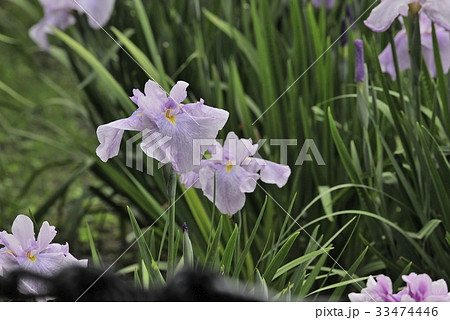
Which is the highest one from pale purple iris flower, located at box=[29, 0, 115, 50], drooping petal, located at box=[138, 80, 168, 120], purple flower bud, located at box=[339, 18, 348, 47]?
pale purple iris flower, located at box=[29, 0, 115, 50]

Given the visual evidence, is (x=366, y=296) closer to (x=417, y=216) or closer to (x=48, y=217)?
(x=417, y=216)

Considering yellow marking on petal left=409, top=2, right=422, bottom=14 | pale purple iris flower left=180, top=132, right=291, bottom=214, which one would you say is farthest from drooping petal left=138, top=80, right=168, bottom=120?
yellow marking on petal left=409, top=2, right=422, bottom=14

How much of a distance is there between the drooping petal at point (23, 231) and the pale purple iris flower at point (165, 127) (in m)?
0.12

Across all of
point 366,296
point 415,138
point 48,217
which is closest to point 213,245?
point 366,296

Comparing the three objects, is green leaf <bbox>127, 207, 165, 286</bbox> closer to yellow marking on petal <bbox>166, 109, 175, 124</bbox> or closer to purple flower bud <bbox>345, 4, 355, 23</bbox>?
yellow marking on petal <bbox>166, 109, 175, 124</bbox>

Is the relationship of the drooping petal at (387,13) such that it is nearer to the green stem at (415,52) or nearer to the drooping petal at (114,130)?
the green stem at (415,52)

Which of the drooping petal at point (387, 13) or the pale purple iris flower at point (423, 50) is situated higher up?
the drooping petal at point (387, 13)

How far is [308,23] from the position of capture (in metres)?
1.46

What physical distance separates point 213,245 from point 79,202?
33.6 inches

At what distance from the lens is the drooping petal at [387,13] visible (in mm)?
1064

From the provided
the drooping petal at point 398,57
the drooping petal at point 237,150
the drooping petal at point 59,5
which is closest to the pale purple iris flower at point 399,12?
the drooping petal at point 398,57

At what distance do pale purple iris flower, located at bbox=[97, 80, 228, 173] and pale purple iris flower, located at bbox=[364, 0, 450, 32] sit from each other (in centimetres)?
37

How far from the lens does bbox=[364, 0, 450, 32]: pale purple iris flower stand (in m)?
1.07

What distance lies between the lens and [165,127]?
0.82 m
